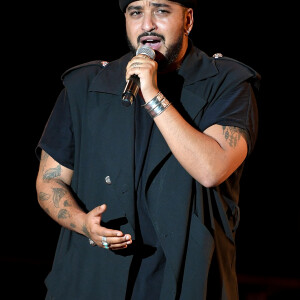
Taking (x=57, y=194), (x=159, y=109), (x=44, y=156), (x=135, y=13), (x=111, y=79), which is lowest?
(x=57, y=194)

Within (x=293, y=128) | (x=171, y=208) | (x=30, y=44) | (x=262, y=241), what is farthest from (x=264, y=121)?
(x=171, y=208)

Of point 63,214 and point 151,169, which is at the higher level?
point 151,169

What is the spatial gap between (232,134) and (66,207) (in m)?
0.58

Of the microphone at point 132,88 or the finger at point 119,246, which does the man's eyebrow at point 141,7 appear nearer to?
the microphone at point 132,88

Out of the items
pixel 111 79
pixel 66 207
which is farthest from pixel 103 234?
pixel 111 79

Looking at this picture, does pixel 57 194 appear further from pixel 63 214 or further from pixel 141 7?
pixel 141 7

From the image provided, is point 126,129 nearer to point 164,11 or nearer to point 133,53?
point 133,53

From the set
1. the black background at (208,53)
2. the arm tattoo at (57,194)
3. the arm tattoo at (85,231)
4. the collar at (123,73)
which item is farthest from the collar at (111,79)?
the black background at (208,53)

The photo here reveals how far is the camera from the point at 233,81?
5.77 ft

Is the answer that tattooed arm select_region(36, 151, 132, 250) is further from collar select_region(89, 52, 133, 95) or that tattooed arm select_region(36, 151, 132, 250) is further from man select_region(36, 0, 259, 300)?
collar select_region(89, 52, 133, 95)

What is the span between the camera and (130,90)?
1.52 metres

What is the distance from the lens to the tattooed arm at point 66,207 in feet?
5.03

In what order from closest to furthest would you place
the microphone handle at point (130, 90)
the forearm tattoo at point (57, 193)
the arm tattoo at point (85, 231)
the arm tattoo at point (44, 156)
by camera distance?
the microphone handle at point (130, 90)
the arm tattoo at point (85, 231)
the forearm tattoo at point (57, 193)
the arm tattoo at point (44, 156)

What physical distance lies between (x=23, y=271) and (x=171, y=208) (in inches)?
81.2
